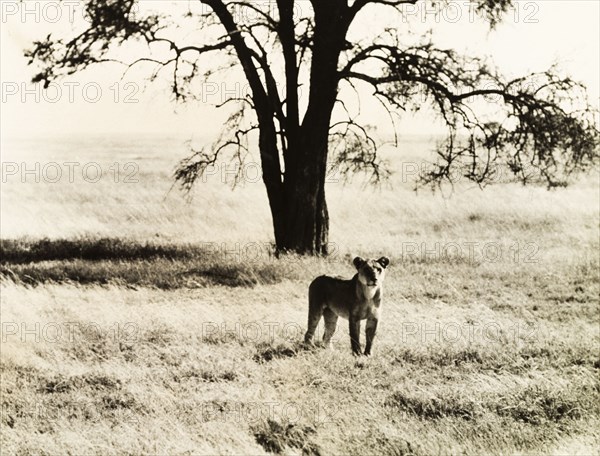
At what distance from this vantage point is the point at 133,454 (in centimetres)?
454

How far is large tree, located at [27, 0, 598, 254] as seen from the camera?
20.9ft

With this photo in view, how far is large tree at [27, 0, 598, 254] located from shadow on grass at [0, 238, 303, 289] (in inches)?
26.2

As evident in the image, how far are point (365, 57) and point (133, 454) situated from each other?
4.17 metres

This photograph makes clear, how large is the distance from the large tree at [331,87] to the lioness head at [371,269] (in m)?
1.33

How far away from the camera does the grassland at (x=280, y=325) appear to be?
4.71 metres

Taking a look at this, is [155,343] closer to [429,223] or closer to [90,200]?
[90,200]

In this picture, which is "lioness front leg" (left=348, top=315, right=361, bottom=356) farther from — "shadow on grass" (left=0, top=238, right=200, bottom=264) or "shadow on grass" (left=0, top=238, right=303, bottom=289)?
"shadow on grass" (left=0, top=238, right=200, bottom=264)

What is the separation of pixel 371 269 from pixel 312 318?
0.66 meters

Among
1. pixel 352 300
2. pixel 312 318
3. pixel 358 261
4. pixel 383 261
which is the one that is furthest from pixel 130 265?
pixel 383 261

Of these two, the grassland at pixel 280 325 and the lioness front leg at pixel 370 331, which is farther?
the lioness front leg at pixel 370 331

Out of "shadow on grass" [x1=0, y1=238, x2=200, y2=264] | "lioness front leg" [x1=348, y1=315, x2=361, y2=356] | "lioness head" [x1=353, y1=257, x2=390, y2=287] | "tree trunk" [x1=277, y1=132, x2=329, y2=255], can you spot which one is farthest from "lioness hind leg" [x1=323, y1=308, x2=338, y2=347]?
"shadow on grass" [x1=0, y1=238, x2=200, y2=264]

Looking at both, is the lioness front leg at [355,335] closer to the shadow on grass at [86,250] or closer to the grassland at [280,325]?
the grassland at [280,325]

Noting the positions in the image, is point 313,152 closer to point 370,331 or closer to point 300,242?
point 300,242

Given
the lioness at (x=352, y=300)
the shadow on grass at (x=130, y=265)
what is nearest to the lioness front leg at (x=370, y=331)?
the lioness at (x=352, y=300)
